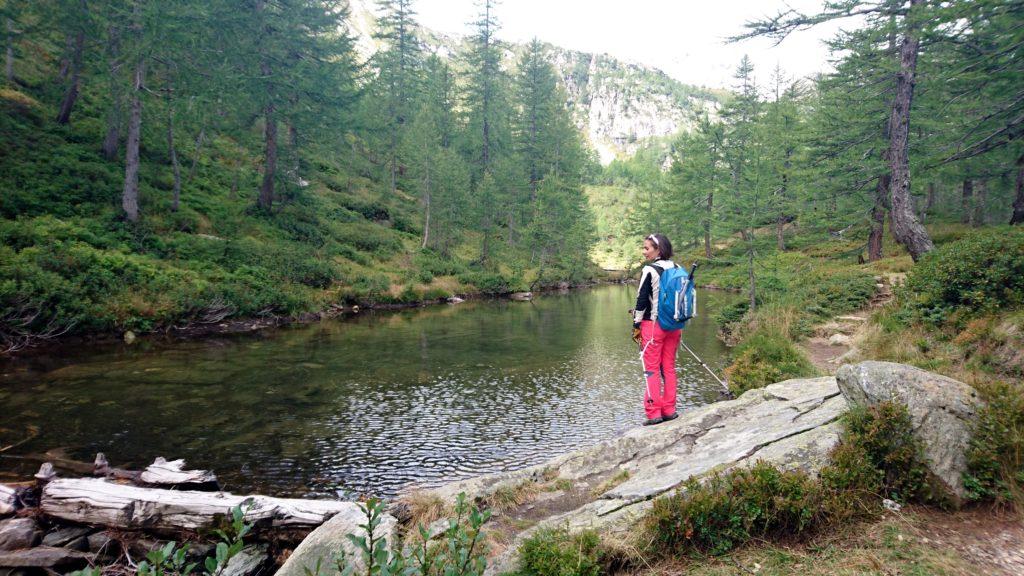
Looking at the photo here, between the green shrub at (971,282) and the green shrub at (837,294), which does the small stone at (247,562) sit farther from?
the green shrub at (837,294)

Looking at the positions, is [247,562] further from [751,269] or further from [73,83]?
[73,83]

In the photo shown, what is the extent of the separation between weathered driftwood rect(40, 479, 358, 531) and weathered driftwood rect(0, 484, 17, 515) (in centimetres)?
34

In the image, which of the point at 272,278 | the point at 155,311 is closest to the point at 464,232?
the point at 272,278

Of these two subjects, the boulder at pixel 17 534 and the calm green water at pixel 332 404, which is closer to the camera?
the boulder at pixel 17 534

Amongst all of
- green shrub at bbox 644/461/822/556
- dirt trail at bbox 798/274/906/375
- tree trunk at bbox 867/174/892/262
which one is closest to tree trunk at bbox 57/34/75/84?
green shrub at bbox 644/461/822/556

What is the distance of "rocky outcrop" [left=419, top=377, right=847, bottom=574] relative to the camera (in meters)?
4.88

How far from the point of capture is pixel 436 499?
6008 mm

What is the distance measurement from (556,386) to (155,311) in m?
15.9

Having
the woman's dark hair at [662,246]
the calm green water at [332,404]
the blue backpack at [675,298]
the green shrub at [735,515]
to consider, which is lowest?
the calm green water at [332,404]

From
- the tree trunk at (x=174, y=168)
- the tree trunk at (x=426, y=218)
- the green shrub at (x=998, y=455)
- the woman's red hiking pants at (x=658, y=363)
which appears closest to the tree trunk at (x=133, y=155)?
the tree trunk at (x=174, y=168)

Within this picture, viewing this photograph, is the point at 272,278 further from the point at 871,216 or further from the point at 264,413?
the point at 871,216

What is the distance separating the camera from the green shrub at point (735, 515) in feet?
13.6

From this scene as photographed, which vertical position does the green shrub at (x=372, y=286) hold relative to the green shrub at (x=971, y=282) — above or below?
below

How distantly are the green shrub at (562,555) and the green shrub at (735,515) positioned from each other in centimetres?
55
